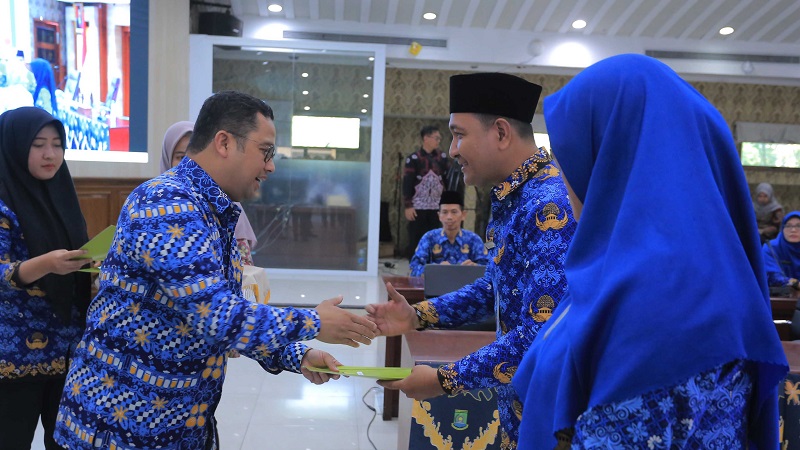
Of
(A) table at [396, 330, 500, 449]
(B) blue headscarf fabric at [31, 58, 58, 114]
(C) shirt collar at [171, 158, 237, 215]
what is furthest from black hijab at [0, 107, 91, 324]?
(B) blue headscarf fabric at [31, 58, 58, 114]

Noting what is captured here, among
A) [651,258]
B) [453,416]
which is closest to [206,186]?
[651,258]

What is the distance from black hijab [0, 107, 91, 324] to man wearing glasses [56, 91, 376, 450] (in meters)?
0.82

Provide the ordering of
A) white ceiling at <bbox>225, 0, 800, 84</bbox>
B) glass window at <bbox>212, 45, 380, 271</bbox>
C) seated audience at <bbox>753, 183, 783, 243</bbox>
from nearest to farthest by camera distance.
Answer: glass window at <bbox>212, 45, 380, 271</bbox> → white ceiling at <bbox>225, 0, 800, 84</bbox> → seated audience at <bbox>753, 183, 783, 243</bbox>

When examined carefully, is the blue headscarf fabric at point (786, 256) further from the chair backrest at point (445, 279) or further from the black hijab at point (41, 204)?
the black hijab at point (41, 204)

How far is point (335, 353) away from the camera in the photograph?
5.27m

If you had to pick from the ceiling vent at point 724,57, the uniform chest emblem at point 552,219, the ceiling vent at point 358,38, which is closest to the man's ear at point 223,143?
the uniform chest emblem at point 552,219

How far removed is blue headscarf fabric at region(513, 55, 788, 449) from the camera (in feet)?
2.73

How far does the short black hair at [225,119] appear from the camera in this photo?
1.63m

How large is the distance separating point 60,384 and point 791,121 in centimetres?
1526

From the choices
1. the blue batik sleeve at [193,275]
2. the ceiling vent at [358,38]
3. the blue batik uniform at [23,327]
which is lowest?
the blue batik uniform at [23,327]

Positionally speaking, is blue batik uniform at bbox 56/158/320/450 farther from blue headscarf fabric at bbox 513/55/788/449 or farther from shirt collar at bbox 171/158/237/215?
blue headscarf fabric at bbox 513/55/788/449

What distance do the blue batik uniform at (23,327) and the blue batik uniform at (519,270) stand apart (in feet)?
4.59

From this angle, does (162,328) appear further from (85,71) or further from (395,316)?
(85,71)

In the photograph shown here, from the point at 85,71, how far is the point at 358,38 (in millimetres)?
5449
